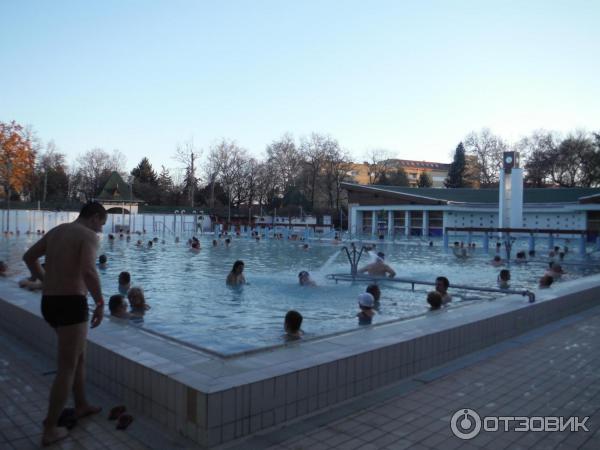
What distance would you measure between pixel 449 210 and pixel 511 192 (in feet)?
25.2

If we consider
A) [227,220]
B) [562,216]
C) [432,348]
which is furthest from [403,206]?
[432,348]

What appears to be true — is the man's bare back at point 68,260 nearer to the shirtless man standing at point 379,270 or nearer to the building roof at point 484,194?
the shirtless man standing at point 379,270

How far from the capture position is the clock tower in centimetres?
3828

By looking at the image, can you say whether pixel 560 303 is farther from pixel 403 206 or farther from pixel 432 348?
pixel 403 206

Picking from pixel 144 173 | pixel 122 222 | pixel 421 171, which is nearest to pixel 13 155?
pixel 122 222

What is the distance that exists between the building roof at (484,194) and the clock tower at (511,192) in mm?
6504

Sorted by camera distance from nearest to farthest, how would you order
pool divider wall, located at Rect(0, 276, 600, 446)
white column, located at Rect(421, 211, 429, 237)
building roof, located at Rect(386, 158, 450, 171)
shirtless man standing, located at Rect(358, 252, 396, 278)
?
pool divider wall, located at Rect(0, 276, 600, 446) → shirtless man standing, located at Rect(358, 252, 396, 278) → white column, located at Rect(421, 211, 429, 237) → building roof, located at Rect(386, 158, 450, 171)

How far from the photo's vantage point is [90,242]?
11.3 feet

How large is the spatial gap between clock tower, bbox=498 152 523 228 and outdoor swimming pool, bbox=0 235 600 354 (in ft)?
60.8

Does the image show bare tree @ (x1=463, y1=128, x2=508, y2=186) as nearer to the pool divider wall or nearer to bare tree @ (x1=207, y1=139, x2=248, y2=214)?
bare tree @ (x1=207, y1=139, x2=248, y2=214)

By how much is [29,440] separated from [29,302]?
11.3 ft

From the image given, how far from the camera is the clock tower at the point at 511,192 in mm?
38281

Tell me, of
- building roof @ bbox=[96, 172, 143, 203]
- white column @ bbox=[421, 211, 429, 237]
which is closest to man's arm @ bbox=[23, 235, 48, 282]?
white column @ bbox=[421, 211, 429, 237]

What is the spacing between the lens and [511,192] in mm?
38531
